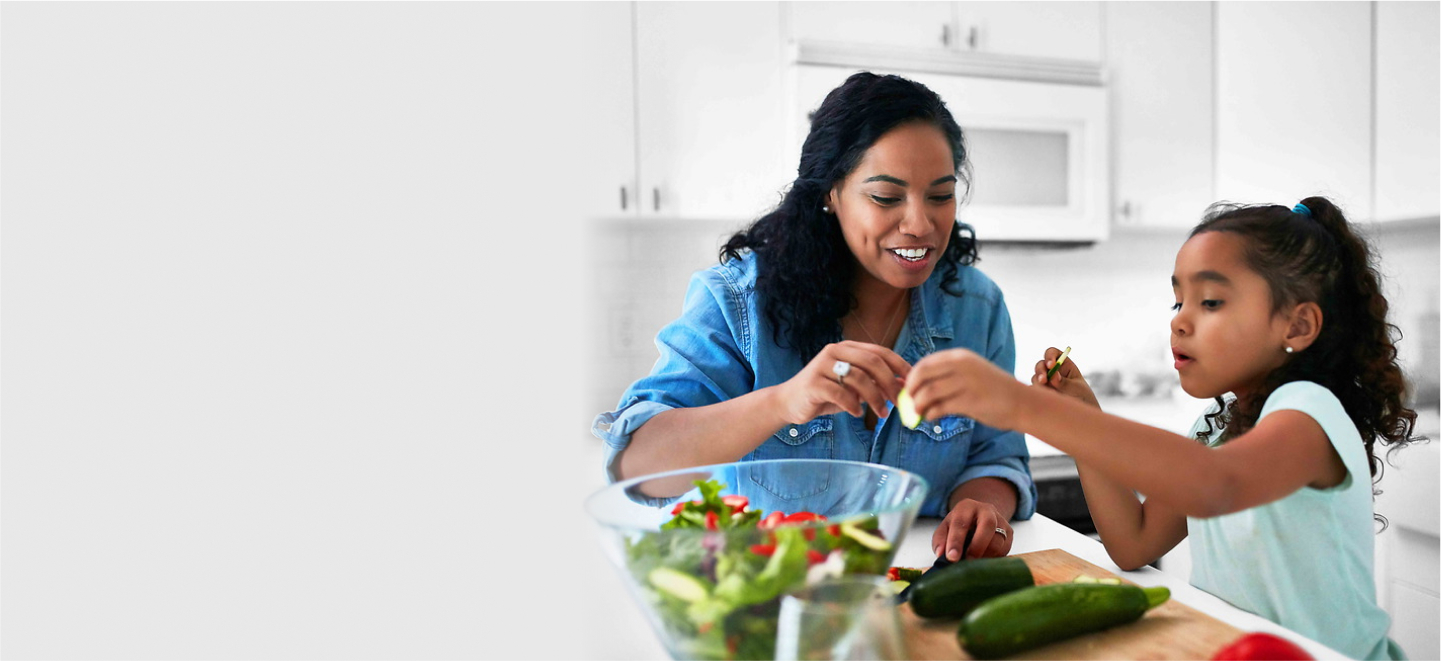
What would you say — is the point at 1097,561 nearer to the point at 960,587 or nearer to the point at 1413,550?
the point at 960,587

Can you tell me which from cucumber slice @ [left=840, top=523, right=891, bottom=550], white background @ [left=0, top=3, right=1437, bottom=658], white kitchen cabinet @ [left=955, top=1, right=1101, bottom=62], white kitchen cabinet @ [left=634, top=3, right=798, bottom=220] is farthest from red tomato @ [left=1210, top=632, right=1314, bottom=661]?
white kitchen cabinet @ [left=955, top=1, right=1101, bottom=62]

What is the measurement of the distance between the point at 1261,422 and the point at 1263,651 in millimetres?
293

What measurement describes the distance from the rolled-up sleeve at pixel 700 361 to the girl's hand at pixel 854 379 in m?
0.33

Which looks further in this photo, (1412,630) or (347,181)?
(1412,630)

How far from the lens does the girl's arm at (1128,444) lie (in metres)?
0.78

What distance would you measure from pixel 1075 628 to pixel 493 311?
0.90m

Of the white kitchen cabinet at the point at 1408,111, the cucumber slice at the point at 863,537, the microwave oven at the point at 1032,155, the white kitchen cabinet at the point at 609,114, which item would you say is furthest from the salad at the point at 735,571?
the white kitchen cabinet at the point at 1408,111

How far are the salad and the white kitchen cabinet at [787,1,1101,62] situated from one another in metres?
2.14

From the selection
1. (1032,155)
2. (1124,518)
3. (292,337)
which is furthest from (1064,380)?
(1032,155)

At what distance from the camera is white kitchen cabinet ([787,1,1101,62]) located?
8.70ft

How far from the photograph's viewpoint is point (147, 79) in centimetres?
100

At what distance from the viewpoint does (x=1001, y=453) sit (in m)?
1.39

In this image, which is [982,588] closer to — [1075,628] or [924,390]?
[1075,628]

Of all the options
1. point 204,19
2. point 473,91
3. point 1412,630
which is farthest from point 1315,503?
point 1412,630
